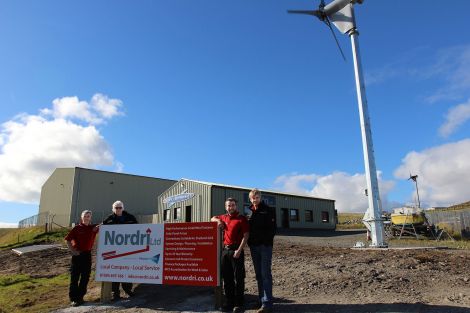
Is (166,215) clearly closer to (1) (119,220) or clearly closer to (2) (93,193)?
(2) (93,193)

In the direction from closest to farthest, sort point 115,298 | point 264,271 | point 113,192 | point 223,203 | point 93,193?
point 264,271
point 115,298
point 223,203
point 93,193
point 113,192

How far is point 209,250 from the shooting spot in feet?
25.2

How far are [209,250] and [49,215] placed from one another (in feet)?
146

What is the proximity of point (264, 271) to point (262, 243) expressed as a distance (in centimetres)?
46

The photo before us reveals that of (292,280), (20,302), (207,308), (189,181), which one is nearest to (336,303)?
(292,280)

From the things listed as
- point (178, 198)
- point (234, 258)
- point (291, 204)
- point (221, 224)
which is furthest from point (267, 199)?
point (234, 258)

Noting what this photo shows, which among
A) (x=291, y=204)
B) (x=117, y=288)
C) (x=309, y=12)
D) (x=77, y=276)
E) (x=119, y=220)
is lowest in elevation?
(x=117, y=288)

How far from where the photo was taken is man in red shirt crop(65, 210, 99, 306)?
344 inches

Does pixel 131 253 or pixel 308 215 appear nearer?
pixel 131 253

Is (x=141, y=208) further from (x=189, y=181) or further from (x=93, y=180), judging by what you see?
(x=189, y=181)

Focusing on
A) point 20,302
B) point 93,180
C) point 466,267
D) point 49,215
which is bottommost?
point 20,302

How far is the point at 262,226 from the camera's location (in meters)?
6.93

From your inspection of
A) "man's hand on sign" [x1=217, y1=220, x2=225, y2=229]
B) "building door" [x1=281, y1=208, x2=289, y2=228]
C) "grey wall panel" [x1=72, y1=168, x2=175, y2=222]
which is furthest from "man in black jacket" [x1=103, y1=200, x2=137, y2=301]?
"grey wall panel" [x1=72, y1=168, x2=175, y2=222]

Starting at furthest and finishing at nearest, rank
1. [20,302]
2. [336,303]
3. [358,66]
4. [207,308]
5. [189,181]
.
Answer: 1. [189,181]
2. [358,66]
3. [20,302]
4. [207,308]
5. [336,303]
